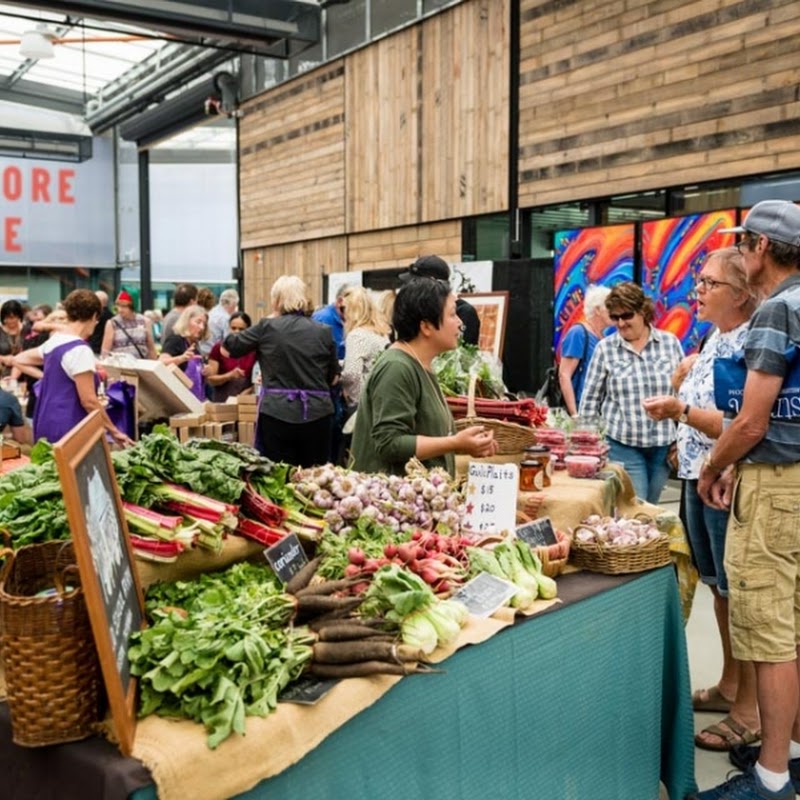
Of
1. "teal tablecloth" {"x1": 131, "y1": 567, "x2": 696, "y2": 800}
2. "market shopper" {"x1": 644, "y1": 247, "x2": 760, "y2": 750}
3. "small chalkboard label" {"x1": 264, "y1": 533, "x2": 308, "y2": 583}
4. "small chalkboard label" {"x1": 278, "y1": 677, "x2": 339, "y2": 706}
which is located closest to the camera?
"small chalkboard label" {"x1": 278, "y1": 677, "x2": 339, "y2": 706}

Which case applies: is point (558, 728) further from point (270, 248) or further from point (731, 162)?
point (270, 248)

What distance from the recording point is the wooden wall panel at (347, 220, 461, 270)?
405 inches

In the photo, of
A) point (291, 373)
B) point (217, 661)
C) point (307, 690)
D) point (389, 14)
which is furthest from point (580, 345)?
point (389, 14)

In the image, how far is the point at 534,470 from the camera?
3475mm

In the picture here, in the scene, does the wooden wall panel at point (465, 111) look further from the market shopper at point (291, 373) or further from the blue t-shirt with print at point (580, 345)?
the market shopper at point (291, 373)

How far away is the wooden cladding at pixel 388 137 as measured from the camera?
31.8 ft

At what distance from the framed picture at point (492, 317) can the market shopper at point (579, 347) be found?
1.32 meters

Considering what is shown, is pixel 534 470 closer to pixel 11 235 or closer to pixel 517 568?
pixel 517 568

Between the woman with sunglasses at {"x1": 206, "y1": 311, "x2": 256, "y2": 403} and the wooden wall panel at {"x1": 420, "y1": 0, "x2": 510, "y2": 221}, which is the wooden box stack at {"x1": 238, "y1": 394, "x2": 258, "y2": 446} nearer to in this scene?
the woman with sunglasses at {"x1": 206, "y1": 311, "x2": 256, "y2": 403}

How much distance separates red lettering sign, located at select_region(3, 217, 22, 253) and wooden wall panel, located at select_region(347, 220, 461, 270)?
11926 mm

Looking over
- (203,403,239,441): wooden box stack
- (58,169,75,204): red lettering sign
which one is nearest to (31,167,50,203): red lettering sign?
(58,169,75,204): red lettering sign

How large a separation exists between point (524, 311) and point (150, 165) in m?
14.1

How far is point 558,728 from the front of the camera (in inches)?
96.4

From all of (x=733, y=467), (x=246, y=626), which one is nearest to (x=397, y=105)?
(x=733, y=467)
